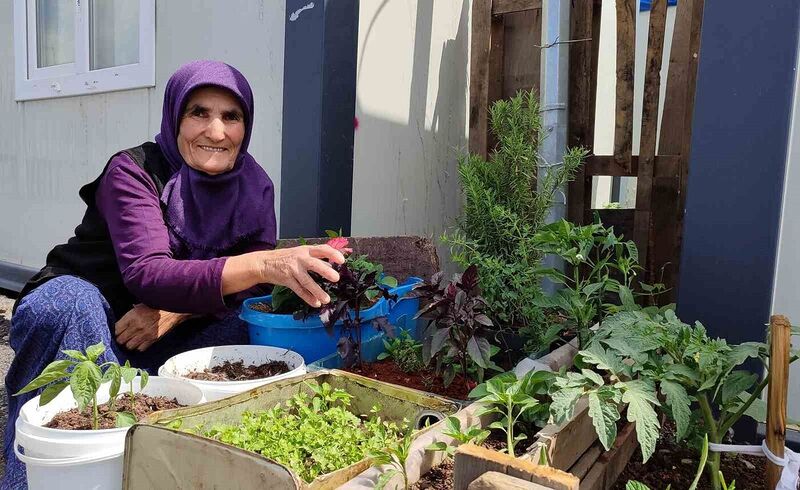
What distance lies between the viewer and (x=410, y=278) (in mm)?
2289

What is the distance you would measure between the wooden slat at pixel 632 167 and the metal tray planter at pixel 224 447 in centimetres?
191

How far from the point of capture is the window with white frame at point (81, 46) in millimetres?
3715

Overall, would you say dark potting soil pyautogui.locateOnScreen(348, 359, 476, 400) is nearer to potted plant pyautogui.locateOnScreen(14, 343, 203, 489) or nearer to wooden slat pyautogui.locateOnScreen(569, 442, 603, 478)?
wooden slat pyautogui.locateOnScreen(569, 442, 603, 478)

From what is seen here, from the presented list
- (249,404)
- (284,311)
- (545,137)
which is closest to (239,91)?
(284,311)

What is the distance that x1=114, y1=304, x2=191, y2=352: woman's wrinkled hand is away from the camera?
76.2 inches

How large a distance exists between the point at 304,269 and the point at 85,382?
613 mm

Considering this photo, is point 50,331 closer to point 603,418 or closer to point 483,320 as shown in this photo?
point 483,320

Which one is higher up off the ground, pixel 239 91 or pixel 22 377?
pixel 239 91

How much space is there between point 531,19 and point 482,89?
1.48 ft

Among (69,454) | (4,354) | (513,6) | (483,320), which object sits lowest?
(4,354)

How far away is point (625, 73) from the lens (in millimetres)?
2898

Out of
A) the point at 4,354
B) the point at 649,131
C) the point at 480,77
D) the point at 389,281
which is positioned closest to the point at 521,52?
the point at 480,77

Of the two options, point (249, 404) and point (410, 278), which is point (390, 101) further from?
point (249, 404)

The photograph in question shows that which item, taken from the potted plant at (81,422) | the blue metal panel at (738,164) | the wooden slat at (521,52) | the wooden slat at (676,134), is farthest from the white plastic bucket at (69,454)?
the wooden slat at (521,52)
